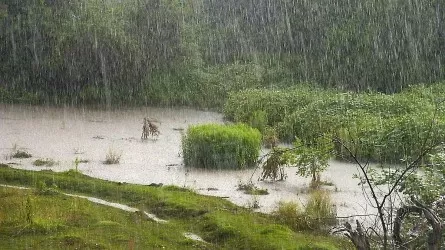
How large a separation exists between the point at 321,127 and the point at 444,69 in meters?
11.7

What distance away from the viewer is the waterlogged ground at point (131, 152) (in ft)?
40.3

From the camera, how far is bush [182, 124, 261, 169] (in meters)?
14.5

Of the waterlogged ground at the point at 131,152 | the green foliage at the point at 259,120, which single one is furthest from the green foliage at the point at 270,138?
the waterlogged ground at the point at 131,152

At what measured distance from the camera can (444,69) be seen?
26.2 metres

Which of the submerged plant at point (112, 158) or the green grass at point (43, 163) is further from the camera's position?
the submerged plant at point (112, 158)

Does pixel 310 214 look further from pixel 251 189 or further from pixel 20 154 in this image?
pixel 20 154

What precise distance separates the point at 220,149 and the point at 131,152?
8.92 ft

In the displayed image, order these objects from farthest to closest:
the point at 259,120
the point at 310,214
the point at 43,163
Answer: the point at 259,120 → the point at 43,163 → the point at 310,214

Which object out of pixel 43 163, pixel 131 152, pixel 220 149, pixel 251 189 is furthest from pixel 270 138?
pixel 43 163

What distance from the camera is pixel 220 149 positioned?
14555 mm

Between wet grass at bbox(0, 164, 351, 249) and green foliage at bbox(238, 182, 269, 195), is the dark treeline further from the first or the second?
green foliage at bbox(238, 182, 269, 195)

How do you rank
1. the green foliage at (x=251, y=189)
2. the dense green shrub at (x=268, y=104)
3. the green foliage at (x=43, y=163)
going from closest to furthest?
the green foliage at (x=251, y=189)
the green foliage at (x=43, y=163)
the dense green shrub at (x=268, y=104)

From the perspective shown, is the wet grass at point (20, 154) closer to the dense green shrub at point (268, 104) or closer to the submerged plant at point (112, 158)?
the submerged plant at point (112, 158)

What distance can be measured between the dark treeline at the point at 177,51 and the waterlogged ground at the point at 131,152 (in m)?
2.03
